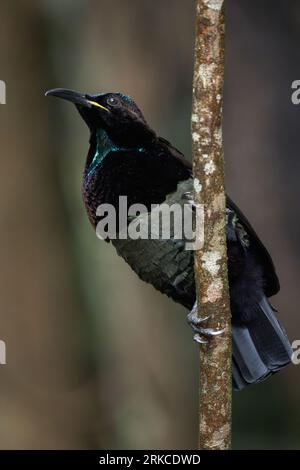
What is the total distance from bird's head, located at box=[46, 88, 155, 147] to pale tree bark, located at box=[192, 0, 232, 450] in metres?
1.03

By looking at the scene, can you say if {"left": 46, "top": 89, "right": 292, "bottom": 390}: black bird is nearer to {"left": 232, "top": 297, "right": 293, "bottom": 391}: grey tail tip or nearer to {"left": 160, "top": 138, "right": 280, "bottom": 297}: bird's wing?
{"left": 160, "top": 138, "right": 280, "bottom": 297}: bird's wing

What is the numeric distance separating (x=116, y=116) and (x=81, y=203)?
2.42 m

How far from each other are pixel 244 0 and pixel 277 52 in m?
0.47

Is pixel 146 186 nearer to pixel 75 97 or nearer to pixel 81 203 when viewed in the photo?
pixel 75 97

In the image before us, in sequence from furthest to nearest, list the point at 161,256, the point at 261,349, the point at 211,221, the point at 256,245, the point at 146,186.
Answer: the point at 261,349 < the point at 256,245 < the point at 161,256 < the point at 146,186 < the point at 211,221

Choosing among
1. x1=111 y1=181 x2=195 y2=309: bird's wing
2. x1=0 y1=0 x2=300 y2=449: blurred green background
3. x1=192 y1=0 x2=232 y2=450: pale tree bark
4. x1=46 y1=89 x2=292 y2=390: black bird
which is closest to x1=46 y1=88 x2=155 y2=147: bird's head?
x1=46 y1=89 x2=292 y2=390: black bird

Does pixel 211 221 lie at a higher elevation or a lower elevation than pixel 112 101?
lower

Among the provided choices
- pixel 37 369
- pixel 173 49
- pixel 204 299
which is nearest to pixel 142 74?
pixel 173 49

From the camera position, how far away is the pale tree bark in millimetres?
3133

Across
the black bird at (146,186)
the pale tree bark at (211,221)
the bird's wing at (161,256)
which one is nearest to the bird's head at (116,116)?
the black bird at (146,186)

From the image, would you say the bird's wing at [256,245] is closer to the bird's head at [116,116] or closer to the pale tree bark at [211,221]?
the bird's head at [116,116]

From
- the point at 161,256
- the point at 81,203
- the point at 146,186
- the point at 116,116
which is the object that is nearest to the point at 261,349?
the point at 161,256

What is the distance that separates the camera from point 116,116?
4234 millimetres

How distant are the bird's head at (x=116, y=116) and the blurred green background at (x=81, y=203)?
2296 millimetres
